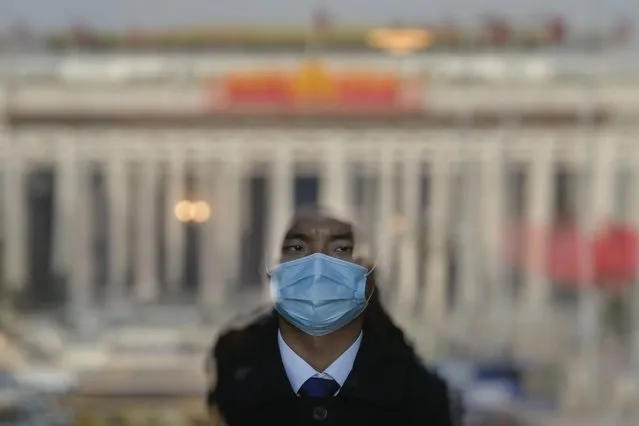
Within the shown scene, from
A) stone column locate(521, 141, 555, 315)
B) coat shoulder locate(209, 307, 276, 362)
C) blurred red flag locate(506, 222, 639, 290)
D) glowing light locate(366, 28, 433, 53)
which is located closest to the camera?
coat shoulder locate(209, 307, 276, 362)

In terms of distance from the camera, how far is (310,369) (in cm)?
216

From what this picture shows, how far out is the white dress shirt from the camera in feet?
7.09

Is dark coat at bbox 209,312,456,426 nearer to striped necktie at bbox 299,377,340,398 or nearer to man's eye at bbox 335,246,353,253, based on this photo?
striped necktie at bbox 299,377,340,398

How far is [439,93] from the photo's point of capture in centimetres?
2425

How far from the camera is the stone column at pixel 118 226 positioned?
2266cm

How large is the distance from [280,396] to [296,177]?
27.5m

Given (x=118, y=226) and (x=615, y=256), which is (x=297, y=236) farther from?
(x=118, y=226)

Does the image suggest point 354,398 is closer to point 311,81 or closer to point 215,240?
point 311,81

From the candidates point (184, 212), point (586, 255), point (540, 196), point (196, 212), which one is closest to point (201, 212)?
point (196, 212)

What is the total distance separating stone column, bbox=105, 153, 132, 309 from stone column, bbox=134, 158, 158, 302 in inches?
7.9

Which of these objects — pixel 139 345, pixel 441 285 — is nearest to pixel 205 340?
Answer: pixel 139 345

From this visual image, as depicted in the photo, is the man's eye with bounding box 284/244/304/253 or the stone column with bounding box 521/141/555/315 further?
the stone column with bounding box 521/141/555/315

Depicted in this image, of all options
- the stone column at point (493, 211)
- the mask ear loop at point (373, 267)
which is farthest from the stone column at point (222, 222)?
the mask ear loop at point (373, 267)

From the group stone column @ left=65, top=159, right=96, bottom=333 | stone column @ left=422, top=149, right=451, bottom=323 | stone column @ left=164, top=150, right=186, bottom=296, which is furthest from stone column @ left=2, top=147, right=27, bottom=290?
stone column @ left=422, top=149, right=451, bottom=323
